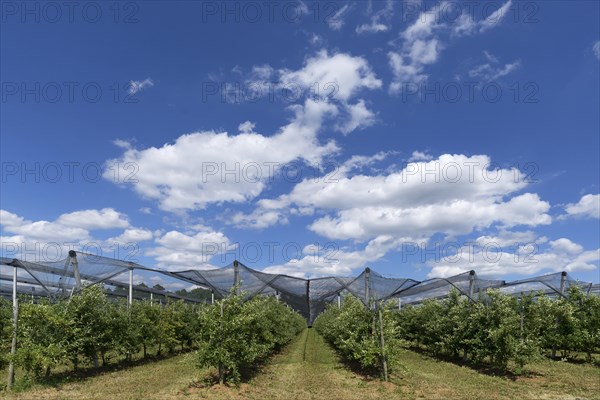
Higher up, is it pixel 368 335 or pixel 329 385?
pixel 368 335

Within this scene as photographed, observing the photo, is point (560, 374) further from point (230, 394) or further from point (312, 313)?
point (312, 313)

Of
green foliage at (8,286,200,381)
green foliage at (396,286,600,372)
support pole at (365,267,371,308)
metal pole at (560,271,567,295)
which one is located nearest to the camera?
green foliage at (8,286,200,381)

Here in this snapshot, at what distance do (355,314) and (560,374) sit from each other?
11.5m

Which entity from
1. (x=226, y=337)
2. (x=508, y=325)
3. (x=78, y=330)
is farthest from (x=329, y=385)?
(x=78, y=330)

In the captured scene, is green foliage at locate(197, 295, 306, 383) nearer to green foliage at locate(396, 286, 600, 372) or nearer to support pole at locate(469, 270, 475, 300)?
green foliage at locate(396, 286, 600, 372)

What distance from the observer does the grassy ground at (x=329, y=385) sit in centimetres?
1614

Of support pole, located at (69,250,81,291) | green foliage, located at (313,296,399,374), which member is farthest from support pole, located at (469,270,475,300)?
support pole, located at (69,250,81,291)

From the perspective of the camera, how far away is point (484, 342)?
2128 centimetres

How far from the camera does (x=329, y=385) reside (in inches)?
721

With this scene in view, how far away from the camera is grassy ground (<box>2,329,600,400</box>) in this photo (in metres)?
16.1

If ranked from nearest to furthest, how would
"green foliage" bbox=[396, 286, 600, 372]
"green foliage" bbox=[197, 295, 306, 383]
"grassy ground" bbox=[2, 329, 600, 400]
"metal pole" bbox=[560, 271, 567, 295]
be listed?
"grassy ground" bbox=[2, 329, 600, 400]
"green foliage" bbox=[197, 295, 306, 383]
"green foliage" bbox=[396, 286, 600, 372]
"metal pole" bbox=[560, 271, 567, 295]

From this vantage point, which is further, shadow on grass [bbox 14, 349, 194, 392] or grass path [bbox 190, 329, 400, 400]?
shadow on grass [bbox 14, 349, 194, 392]

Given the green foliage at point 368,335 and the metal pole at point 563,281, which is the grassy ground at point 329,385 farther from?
the metal pole at point 563,281

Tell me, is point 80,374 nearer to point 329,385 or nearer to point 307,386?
point 307,386
